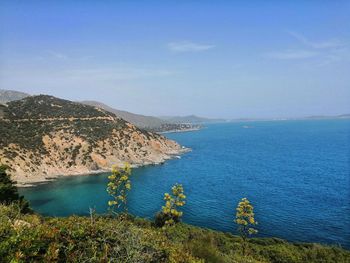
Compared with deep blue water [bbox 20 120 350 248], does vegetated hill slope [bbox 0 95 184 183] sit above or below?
above

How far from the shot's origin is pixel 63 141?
97.7 metres

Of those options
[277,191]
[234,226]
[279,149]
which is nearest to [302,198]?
[277,191]

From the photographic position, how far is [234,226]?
168 feet

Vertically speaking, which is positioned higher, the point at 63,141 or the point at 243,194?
the point at 63,141

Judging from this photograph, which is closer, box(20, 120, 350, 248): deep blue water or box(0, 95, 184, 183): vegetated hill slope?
box(20, 120, 350, 248): deep blue water

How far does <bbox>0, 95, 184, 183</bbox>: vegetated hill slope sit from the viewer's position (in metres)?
85.0

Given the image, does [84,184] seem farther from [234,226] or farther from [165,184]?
[234,226]

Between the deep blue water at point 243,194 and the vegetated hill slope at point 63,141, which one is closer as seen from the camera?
the deep blue water at point 243,194

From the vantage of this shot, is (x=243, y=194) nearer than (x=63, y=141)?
Yes

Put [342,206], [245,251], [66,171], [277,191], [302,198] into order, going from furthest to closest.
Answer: [66,171] < [277,191] < [302,198] < [342,206] < [245,251]

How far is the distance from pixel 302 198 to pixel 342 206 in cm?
784

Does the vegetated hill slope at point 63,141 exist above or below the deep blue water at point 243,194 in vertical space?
above

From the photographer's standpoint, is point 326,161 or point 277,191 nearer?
point 277,191

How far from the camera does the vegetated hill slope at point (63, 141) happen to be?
85.0m
